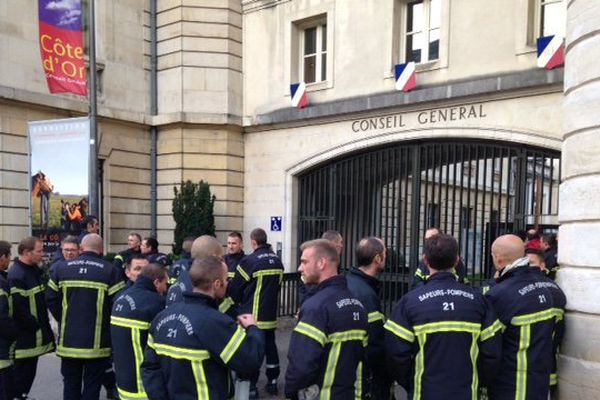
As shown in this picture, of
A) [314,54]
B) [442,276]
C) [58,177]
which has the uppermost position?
[314,54]

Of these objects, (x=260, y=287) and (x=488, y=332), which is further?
(x=260, y=287)

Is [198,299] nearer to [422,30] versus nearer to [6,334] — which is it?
[6,334]

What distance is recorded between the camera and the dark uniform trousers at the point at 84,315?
17.6 ft

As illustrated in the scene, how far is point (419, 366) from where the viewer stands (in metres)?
3.50

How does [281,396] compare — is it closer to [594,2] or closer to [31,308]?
[31,308]

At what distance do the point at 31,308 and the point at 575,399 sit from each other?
5.15m

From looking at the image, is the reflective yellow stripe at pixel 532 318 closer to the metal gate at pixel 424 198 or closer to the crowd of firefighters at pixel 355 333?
the crowd of firefighters at pixel 355 333

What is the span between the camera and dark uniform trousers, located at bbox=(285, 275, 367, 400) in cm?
333

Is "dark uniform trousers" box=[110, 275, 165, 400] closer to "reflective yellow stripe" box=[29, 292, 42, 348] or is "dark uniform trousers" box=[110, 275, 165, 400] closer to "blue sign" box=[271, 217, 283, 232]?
"reflective yellow stripe" box=[29, 292, 42, 348]

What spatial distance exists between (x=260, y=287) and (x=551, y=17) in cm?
811

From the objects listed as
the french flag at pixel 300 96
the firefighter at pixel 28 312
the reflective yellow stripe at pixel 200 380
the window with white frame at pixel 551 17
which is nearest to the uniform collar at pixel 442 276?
the reflective yellow stripe at pixel 200 380

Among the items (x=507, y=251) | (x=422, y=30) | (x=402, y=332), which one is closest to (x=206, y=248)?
(x=402, y=332)

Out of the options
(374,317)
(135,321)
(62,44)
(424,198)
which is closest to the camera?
(374,317)

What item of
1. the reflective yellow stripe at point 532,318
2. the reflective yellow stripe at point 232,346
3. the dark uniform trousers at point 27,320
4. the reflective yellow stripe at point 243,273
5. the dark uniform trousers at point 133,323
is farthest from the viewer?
the reflective yellow stripe at point 243,273
